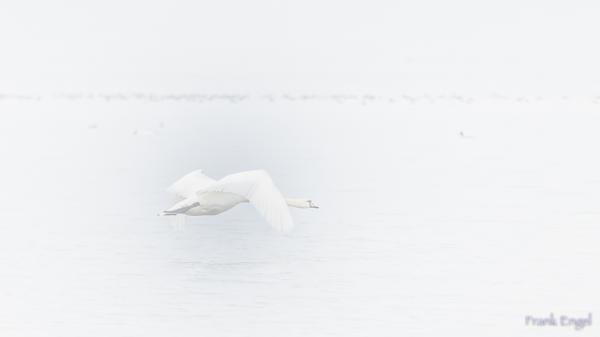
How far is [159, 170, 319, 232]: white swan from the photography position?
1817 cm

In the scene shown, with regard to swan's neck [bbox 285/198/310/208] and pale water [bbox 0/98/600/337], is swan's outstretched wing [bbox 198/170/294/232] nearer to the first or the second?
pale water [bbox 0/98/600/337]

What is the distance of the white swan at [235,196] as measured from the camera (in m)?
18.2

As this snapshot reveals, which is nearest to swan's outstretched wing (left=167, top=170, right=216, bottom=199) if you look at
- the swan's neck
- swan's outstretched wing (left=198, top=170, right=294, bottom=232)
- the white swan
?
the white swan

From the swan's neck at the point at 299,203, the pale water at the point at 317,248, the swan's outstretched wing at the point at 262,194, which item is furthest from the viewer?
the swan's neck at the point at 299,203

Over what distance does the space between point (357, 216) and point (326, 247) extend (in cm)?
331

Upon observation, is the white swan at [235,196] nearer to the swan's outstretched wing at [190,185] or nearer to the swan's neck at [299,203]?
the swan's outstretched wing at [190,185]

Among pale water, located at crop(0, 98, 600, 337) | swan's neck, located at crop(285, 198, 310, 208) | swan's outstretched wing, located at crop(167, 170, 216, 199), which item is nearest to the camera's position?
pale water, located at crop(0, 98, 600, 337)

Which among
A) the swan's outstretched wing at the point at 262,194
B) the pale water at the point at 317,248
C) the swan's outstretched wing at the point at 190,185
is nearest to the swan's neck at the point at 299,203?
the pale water at the point at 317,248

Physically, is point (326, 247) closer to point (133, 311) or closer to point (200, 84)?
point (133, 311)

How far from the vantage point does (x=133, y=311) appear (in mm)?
16938

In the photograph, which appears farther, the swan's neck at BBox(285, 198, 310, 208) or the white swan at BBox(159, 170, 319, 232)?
the swan's neck at BBox(285, 198, 310, 208)

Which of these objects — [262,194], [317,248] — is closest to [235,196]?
[262,194]

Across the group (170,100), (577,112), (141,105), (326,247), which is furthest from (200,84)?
(326,247)

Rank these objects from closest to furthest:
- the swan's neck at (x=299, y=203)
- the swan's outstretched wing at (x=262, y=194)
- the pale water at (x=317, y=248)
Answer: the pale water at (x=317, y=248)
the swan's outstretched wing at (x=262, y=194)
the swan's neck at (x=299, y=203)
